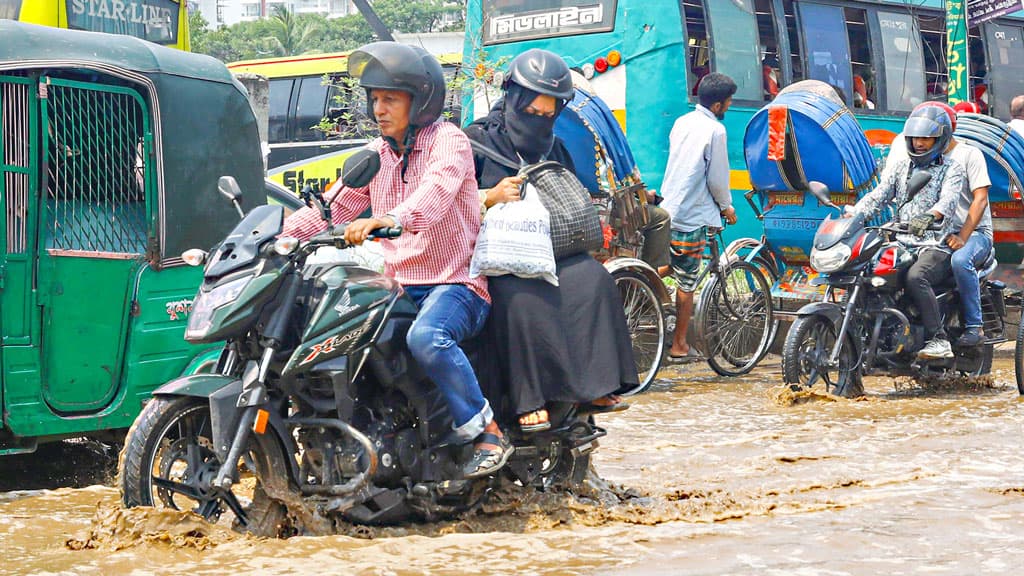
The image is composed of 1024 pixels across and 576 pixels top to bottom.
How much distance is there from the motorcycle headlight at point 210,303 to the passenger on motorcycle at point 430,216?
22.1 inches

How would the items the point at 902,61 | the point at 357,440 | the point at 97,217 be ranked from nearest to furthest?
the point at 357,440
the point at 97,217
the point at 902,61

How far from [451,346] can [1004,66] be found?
13.0 metres

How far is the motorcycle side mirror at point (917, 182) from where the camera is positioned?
8.66 meters

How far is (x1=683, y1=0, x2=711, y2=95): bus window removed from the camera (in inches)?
515

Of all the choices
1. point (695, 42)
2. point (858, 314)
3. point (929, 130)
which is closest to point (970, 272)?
point (858, 314)

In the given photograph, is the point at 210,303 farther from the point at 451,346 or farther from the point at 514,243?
the point at 514,243

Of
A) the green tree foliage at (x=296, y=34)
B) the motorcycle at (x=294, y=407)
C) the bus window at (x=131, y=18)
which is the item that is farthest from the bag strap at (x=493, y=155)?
the green tree foliage at (x=296, y=34)

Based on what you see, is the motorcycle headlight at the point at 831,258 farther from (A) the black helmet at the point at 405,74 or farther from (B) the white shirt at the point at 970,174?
(A) the black helmet at the point at 405,74

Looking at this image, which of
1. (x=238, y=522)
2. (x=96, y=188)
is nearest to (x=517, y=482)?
(x=238, y=522)

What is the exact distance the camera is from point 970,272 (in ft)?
30.3

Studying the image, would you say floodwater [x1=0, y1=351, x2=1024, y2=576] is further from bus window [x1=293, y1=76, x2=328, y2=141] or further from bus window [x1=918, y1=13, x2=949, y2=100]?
bus window [x1=293, y1=76, x2=328, y2=141]

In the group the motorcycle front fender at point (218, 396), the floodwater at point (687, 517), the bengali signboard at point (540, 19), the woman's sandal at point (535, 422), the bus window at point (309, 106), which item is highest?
the bus window at point (309, 106)

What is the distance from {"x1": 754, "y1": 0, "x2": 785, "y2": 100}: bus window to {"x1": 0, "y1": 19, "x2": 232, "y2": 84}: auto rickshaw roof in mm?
7994

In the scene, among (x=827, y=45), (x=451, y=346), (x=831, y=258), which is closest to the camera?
(x=451, y=346)
